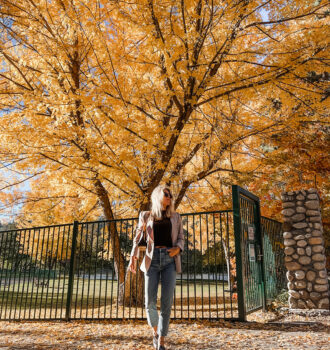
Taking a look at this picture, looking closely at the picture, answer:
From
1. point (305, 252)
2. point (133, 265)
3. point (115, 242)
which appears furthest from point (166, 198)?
point (115, 242)

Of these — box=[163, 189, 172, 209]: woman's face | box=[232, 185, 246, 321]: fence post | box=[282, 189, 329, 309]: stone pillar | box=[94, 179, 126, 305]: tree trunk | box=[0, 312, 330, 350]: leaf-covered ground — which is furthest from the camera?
box=[94, 179, 126, 305]: tree trunk

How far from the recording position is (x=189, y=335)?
4.40 meters

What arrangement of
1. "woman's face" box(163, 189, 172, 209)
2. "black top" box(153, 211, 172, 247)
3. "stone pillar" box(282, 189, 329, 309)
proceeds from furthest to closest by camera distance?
"stone pillar" box(282, 189, 329, 309), "woman's face" box(163, 189, 172, 209), "black top" box(153, 211, 172, 247)

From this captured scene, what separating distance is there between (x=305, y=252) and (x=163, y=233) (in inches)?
168

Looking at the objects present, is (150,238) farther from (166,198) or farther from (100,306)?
(100,306)

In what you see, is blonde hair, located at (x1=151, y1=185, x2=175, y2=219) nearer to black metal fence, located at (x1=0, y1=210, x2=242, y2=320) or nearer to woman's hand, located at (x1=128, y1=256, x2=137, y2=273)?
woman's hand, located at (x1=128, y1=256, x2=137, y2=273)

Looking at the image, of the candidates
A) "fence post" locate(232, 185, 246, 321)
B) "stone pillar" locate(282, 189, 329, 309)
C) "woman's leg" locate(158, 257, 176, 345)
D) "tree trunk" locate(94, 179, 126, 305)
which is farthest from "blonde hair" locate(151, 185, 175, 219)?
"tree trunk" locate(94, 179, 126, 305)

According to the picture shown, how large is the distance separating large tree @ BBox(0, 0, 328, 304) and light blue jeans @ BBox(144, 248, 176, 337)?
132 inches

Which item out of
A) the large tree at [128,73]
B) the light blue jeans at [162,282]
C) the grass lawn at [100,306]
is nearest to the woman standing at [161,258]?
the light blue jeans at [162,282]

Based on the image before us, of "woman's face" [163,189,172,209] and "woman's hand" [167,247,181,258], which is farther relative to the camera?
"woman's face" [163,189,172,209]

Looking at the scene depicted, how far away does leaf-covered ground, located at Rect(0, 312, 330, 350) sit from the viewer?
3947 mm

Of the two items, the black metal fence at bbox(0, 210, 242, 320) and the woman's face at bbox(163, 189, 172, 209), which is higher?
the woman's face at bbox(163, 189, 172, 209)

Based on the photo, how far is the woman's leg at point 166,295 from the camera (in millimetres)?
3486

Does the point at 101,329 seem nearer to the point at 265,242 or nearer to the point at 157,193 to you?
the point at 157,193
